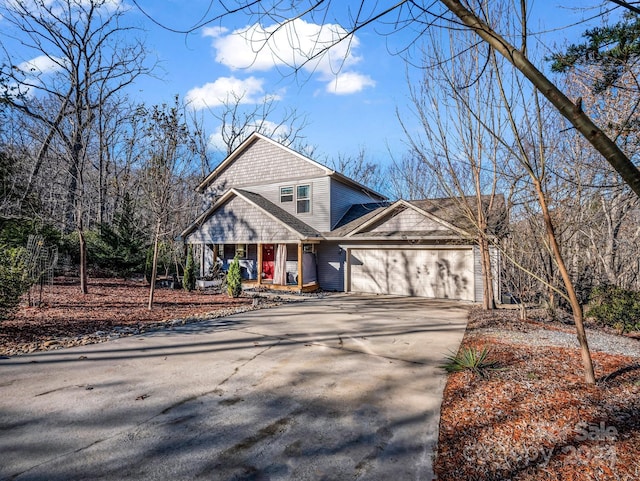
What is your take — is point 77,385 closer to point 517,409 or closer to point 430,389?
point 430,389

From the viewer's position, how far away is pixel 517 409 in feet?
11.4

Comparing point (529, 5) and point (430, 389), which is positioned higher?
point (529, 5)

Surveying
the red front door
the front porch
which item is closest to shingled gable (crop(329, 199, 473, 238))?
the front porch

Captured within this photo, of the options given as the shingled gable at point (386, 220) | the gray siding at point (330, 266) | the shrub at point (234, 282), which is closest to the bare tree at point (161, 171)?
the shrub at point (234, 282)

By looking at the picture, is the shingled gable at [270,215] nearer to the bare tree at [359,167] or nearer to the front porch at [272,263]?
the front porch at [272,263]

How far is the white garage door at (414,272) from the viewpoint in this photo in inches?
513

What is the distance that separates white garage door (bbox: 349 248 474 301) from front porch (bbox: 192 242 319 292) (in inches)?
82.8

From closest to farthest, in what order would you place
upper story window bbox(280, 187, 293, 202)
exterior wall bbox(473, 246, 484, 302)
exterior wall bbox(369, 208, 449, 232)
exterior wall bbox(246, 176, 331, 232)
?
1. exterior wall bbox(473, 246, 484, 302)
2. exterior wall bbox(369, 208, 449, 232)
3. exterior wall bbox(246, 176, 331, 232)
4. upper story window bbox(280, 187, 293, 202)

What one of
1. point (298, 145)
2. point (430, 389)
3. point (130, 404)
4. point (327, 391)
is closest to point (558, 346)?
point (430, 389)

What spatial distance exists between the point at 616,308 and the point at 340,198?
37.0 feet

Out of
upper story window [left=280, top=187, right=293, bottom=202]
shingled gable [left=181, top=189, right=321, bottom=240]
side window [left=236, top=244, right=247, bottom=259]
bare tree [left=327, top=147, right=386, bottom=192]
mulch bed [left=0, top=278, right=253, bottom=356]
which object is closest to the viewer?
mulch bed [left=0, top=278, right=253, bottom=356]

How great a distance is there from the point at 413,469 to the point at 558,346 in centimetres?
462

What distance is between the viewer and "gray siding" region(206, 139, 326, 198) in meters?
16.9

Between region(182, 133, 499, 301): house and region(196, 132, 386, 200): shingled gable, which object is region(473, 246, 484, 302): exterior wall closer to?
region(182, 133, 499, 301): house
